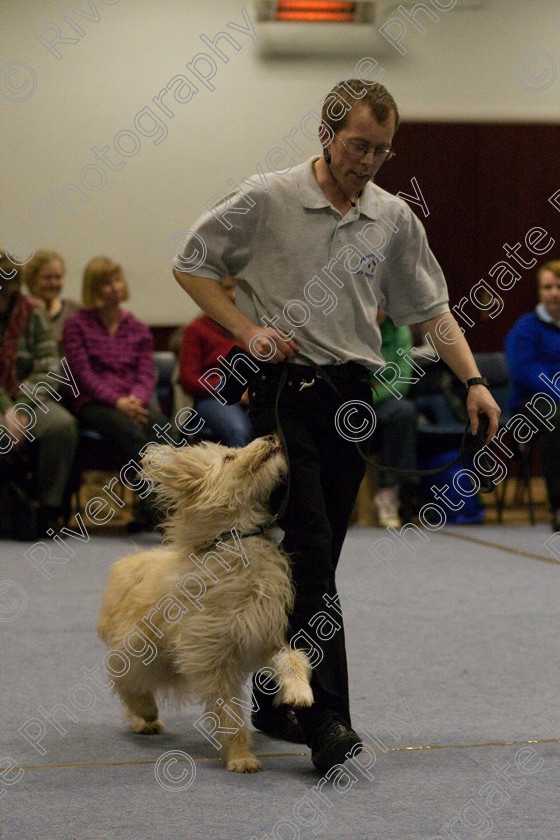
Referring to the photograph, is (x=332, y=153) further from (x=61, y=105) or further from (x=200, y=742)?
(x=61, y=105)

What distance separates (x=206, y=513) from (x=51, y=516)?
354 cm

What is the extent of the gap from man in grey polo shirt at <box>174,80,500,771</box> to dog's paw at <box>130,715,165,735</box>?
1.56 ft

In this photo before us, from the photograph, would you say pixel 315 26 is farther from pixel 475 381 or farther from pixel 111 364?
pixel 475 381

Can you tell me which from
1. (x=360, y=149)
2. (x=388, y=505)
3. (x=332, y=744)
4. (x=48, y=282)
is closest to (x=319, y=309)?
(x=360, y=149)

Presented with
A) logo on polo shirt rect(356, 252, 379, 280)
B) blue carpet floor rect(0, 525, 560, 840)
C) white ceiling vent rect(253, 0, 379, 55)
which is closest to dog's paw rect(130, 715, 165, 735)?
blue carpet floor rect(0, 525, 560, 840)

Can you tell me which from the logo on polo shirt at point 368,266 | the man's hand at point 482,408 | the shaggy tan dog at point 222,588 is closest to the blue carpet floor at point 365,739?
the shaggy tan dog at point 222,588

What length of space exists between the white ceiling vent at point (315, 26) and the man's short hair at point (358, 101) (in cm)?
543

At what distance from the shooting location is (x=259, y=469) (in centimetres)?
215

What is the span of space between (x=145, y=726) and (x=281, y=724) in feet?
1.15

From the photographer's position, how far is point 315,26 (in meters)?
7.19

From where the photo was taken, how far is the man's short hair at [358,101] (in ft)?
6.82

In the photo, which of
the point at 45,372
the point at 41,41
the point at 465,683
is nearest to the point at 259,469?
the point at 465,683

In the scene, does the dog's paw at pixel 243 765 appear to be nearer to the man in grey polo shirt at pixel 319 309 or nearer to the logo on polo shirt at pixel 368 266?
the man in grey polo shirt at pixel 319 309

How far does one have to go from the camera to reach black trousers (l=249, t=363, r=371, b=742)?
7.06 feet
